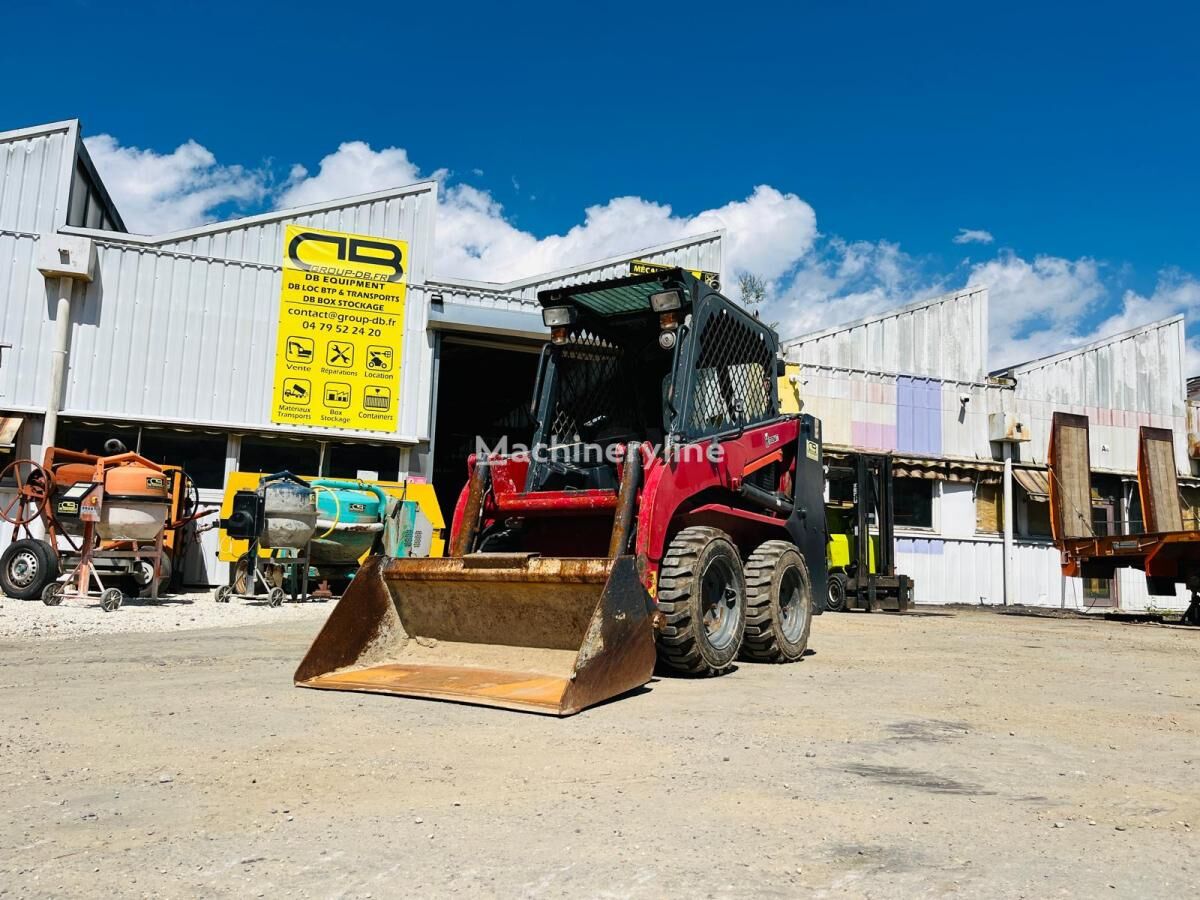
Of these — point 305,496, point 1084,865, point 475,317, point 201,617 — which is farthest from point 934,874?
point 475,317

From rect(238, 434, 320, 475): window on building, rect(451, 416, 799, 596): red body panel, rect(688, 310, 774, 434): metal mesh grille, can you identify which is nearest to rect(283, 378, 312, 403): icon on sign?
rect(238, 434, 320, 475): window on building

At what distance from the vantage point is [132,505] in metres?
12.6

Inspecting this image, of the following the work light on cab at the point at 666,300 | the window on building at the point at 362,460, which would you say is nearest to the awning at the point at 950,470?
the window on building at the point at 362,460

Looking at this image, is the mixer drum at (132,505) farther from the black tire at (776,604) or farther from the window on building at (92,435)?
the black tire at (776,604)

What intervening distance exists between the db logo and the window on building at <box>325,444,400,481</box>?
347cm

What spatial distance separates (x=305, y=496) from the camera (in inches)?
567

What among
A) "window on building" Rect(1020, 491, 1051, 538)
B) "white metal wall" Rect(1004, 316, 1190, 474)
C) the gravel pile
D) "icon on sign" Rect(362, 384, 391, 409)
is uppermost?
"white metal wall" Rect(1004, 316, 1190, 474)

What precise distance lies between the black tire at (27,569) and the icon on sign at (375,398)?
6.75 metres

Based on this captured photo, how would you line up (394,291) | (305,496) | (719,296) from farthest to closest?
(394,291)
(305,496)
(719,296)

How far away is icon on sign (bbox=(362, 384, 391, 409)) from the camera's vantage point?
18406 millimetres

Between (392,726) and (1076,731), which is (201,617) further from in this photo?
(1076,731)

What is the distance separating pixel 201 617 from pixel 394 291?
352 inches

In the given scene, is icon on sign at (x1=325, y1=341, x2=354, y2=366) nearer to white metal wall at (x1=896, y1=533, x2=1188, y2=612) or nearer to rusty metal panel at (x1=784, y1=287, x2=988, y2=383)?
rusty metal panel at (x1=784, y1=287, x2=988, y2=383)

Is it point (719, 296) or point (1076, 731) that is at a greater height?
point (719, 296)
